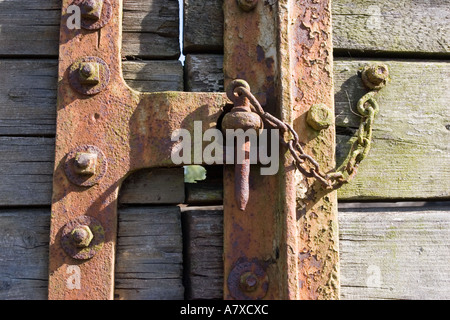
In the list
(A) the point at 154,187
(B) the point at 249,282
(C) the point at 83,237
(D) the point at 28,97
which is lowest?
(B) the point at 249,282

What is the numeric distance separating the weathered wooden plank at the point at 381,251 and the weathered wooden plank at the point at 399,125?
0.07 metres

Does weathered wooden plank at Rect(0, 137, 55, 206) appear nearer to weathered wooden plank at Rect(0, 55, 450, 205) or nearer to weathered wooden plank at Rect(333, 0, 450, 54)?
weathered wooden plank at Rect(0, 55, 450, 205)

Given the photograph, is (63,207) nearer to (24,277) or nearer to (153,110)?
(24,277)

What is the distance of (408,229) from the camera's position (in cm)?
125

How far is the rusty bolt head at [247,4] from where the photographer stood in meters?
1.19

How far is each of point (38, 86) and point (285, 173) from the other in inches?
29.6

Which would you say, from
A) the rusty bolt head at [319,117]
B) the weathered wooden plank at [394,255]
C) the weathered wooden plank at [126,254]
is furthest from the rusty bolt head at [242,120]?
the weathered wooden plank at [394,255]

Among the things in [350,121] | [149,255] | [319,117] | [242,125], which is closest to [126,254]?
[149,255]

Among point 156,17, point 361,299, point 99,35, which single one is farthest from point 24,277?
point 361,299

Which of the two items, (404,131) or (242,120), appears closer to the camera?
(242,120)

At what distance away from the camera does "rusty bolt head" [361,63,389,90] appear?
1.27m

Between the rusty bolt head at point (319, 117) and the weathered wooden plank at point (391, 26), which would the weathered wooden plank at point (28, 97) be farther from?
the weathered wooden plank at point (391, 26)

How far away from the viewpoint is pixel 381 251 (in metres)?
1.23

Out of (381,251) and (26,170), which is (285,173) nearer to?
(381,251)
